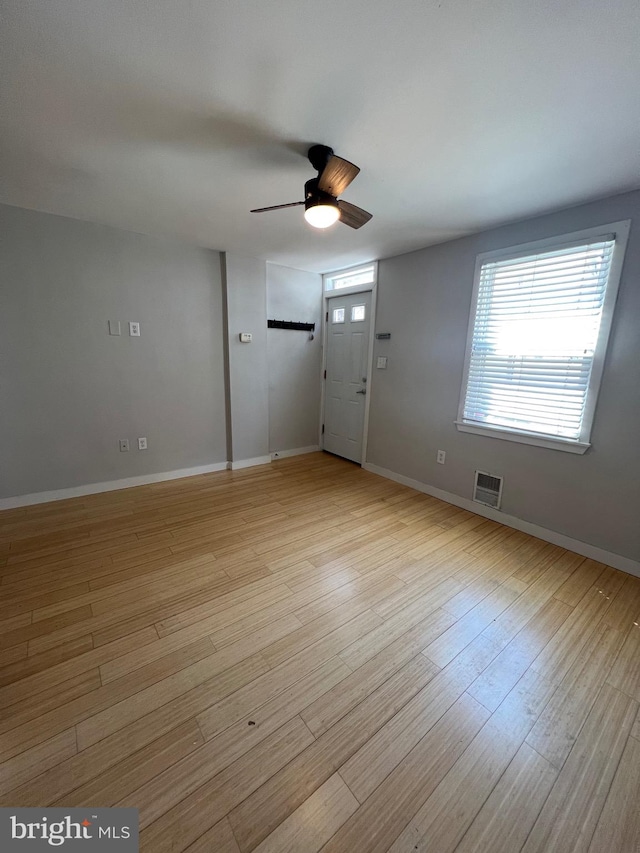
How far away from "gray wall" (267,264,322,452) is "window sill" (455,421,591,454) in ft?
6.97

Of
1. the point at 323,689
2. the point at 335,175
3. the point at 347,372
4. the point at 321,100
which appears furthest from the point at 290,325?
the point at 323,689

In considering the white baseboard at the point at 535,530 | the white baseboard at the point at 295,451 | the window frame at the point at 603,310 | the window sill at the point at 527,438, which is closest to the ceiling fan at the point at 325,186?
the window frame at the point at 603,310

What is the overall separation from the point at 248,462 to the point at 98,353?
192 centimetres

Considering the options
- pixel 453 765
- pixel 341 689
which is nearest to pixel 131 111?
pixel 341 689

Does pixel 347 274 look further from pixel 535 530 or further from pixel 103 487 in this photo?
pixel 103 487

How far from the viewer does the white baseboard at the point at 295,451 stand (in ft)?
14.1

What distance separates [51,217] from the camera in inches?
103

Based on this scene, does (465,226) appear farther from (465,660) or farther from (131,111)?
(465,660)

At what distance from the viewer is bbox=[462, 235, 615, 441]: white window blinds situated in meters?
2.19

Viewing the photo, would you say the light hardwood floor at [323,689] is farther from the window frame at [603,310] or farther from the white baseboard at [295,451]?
the white baseboard at [295,451]

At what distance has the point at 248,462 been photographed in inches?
158

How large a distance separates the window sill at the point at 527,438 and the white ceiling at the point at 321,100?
1.63 metres

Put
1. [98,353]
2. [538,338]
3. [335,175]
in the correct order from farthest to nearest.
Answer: [98,353] → [538,338] → [335,175]

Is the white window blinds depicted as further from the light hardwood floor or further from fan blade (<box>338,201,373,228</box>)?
fan blade (<box>338,201,373,228</box>)
